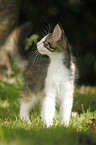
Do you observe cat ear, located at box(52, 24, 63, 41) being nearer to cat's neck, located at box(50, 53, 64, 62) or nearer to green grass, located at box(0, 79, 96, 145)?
cat's neck, located at box(50, 53, 64, 62)

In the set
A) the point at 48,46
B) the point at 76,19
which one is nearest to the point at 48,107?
the point at 48,46

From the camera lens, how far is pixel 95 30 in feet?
20.7

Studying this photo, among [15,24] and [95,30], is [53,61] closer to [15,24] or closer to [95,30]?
[15,24]

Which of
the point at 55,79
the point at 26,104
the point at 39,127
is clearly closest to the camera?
the point at 39,127

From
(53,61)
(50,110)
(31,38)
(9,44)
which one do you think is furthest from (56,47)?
(9,44)

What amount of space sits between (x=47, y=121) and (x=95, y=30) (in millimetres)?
4505

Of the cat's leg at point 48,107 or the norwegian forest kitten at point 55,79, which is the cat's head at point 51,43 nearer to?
the norwegian forest kitten at point 55,79

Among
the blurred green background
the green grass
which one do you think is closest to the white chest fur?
the green grass

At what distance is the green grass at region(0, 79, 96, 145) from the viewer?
4.62ft

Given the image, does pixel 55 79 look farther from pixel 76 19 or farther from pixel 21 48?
pixel 76 19

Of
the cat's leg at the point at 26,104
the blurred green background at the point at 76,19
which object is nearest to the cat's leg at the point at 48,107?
the cat's leg at the point at 26,104

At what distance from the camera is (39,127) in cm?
218

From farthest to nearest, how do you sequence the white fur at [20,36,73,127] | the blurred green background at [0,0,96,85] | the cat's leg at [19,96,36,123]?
the blurred green background at [0,0,96,85]
the cat's leg at [19,96,36,123]
the white fur at [20,36,73,127]

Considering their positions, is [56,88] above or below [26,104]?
above
